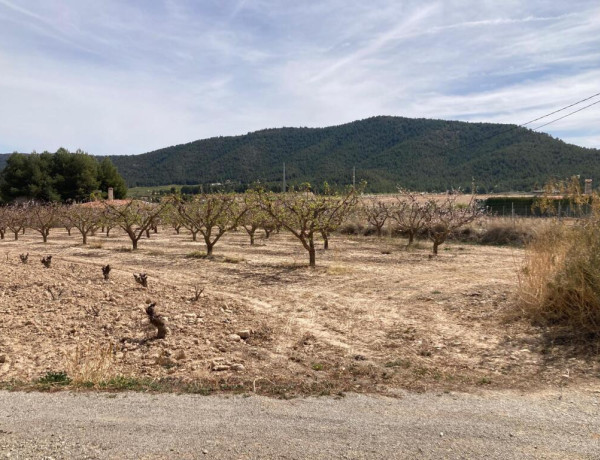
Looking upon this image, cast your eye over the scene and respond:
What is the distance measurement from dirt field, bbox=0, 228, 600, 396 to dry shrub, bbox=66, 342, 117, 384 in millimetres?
25

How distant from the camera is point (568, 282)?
22.9ft

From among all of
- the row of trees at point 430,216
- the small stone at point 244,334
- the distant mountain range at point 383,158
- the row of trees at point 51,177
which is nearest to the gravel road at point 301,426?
the small stone at point 244,334

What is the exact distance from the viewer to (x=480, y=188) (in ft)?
201

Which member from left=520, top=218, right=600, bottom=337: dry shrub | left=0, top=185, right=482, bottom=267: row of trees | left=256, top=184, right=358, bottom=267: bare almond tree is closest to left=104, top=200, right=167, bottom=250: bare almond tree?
left=0, top=185, right=482, bottom=267: row of trees

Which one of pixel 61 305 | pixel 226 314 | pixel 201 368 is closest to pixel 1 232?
pixel 61 305

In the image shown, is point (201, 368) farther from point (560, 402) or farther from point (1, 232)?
point (1, 232)

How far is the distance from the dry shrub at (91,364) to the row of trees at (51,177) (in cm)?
5033

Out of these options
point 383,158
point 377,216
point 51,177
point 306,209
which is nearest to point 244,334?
point 306,209

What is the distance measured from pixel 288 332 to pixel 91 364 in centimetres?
294

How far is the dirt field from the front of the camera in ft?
17.5

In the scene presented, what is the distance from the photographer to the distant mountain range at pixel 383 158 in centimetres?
6219

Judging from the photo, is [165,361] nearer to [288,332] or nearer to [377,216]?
[288,332]

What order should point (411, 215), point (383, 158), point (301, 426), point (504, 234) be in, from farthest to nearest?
point (383, 158)
point (411, 215)
point (504, 234)
point (301, 426)

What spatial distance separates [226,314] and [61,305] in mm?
2957
